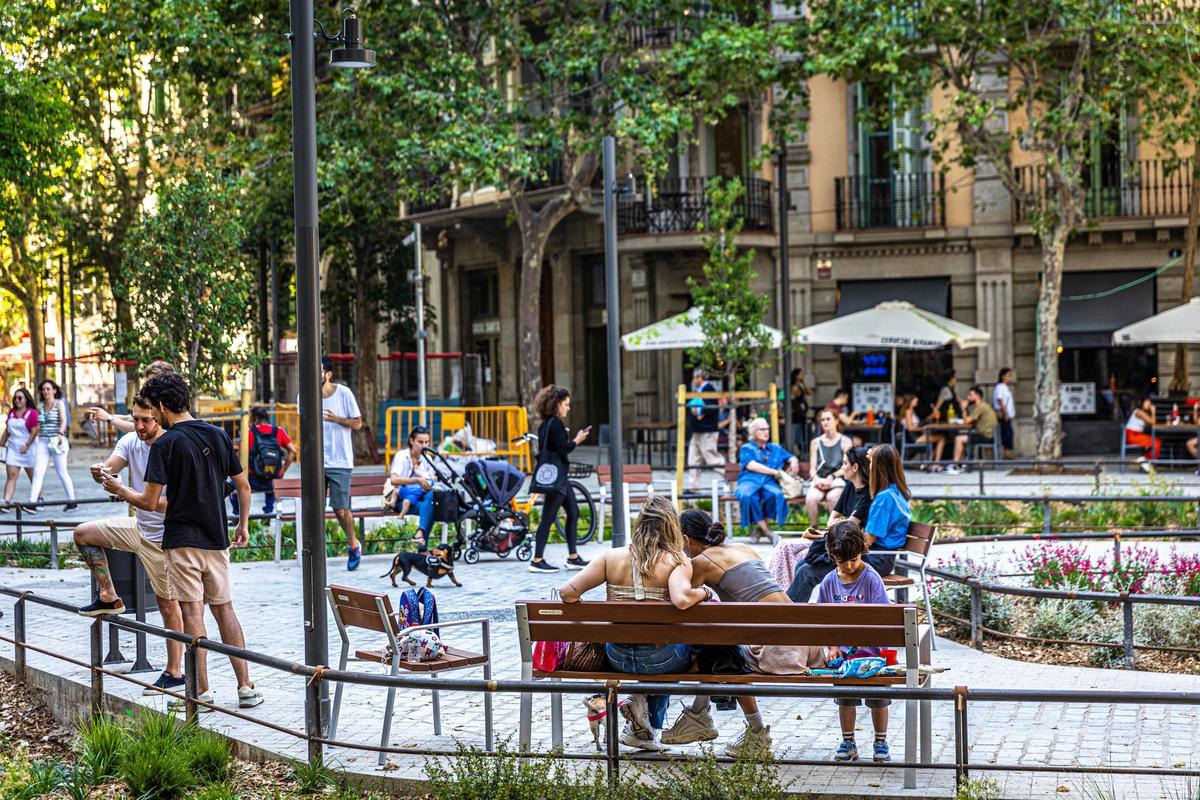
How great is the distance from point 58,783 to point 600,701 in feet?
8.88

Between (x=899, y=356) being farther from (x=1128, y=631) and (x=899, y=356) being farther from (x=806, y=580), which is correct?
(x=806, y=580)

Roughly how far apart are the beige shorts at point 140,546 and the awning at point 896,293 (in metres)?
24.1

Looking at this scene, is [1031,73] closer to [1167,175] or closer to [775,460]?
[1167,175]

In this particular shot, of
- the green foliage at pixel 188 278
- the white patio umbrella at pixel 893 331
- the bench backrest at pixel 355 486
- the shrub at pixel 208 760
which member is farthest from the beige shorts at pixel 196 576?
the white patio umbrella at pixel 893 331

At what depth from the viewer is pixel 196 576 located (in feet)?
27.9

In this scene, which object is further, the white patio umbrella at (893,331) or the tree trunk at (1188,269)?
the tree trunk at (1188,269)

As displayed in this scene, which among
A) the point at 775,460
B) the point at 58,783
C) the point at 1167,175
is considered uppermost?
the point at 1167,175

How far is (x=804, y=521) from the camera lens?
649 inches

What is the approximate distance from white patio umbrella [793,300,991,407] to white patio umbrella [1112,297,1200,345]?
2.60 metres

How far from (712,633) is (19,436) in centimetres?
1621

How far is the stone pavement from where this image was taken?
677cm

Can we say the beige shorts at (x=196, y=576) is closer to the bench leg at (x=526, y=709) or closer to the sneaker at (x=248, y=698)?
the sneaker at (x=248, y=698)

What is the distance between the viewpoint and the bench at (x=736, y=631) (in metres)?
6.66

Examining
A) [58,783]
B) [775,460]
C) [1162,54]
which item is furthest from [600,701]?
[1162,54]
